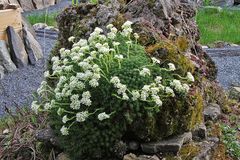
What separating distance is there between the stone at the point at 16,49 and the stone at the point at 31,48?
111mm

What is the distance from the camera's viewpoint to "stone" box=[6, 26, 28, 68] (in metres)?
7.25

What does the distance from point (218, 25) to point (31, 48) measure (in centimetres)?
372

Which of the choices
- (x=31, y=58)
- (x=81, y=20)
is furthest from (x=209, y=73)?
(x=31, y=58)

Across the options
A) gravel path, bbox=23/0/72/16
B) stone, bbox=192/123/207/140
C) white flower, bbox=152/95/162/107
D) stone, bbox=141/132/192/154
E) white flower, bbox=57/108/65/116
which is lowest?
gravel path, bbox=23/0/72/16

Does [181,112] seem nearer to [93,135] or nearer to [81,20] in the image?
[93,135]

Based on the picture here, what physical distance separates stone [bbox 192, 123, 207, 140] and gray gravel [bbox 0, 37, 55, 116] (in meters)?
2.64

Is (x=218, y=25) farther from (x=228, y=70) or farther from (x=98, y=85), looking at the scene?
(x=98, y=85)

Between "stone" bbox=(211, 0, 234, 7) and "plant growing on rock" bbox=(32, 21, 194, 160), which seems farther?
"stone" bbox=(211, 0, 234, 7)

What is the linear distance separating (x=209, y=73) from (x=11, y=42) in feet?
11.6

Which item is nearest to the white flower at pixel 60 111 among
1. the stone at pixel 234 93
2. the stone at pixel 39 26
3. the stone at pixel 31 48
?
the stone at pixel 234 93

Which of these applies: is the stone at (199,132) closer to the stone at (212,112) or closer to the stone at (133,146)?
the stone at (212,112)

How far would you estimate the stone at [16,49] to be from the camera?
7.25 metres

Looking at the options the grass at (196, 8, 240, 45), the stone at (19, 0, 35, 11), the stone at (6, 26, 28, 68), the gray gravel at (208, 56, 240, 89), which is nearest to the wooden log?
the stone at (6, 26, 28, 68)

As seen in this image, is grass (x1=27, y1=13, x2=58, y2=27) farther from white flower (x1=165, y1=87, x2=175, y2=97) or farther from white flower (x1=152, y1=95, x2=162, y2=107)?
white flower (x1=152, y1=95, x2=162, y2=107)
